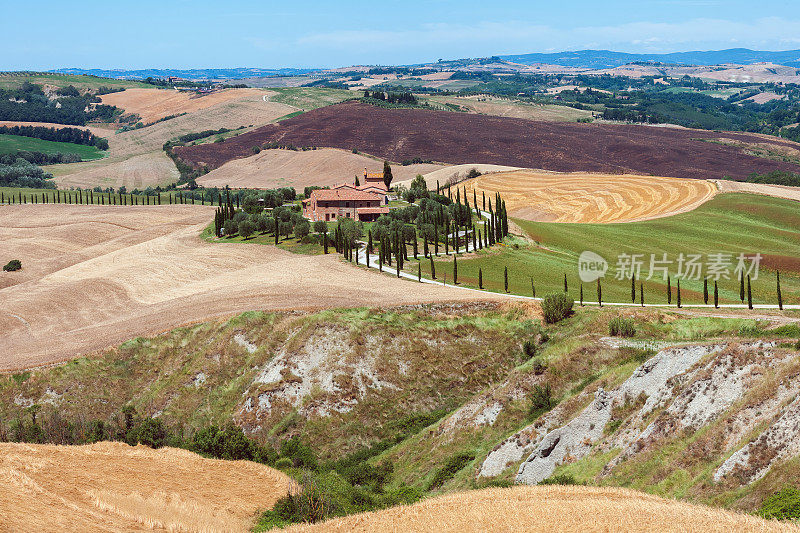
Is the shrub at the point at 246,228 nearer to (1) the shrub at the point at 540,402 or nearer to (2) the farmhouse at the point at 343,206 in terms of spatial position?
(2) the farmhouse at the point at 343,206

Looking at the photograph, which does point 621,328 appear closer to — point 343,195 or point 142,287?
point 142,287

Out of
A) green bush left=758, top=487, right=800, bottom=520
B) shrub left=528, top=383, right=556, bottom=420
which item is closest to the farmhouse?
shrub left=528, top=383, right=556, bottom=420

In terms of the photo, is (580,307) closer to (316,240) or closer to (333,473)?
(333,473)

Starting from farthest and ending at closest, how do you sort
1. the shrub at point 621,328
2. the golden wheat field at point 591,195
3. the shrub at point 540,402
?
1. the golden wheat field at point 591,195
2. the shrub at point 621,328
3. the shrub at point 540,402

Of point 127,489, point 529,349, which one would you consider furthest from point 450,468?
point 127,489

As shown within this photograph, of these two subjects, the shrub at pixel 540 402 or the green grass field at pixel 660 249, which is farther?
the green grass field at pixel 660 249

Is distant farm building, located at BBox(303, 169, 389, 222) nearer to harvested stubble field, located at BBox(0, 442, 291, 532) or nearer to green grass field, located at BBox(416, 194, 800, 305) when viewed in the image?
green grass field, located at BBox(416, 194, 800, 305)

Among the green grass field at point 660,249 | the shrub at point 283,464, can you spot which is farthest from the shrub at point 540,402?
the green grass field at point 660,249
